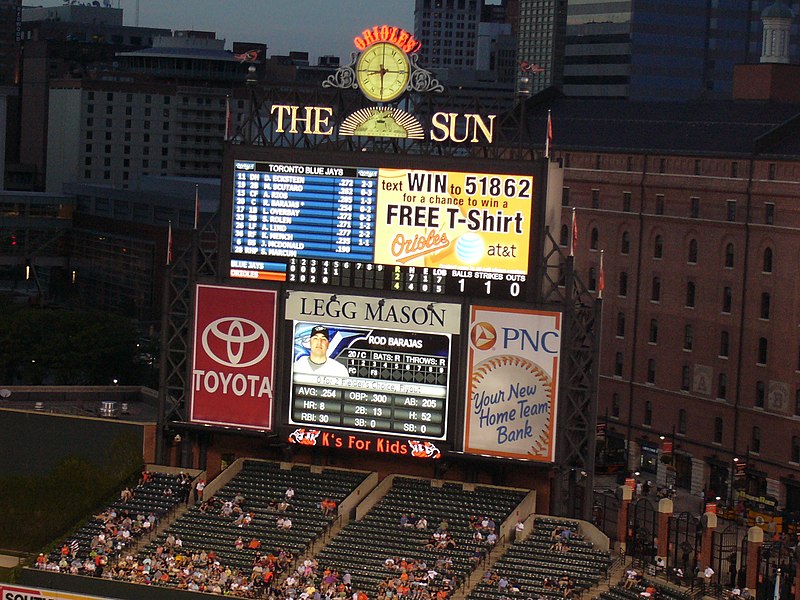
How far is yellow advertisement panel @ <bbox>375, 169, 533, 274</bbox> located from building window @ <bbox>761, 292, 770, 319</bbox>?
35.0 m

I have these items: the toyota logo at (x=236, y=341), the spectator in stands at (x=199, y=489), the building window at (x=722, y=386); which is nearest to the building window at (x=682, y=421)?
the building window at (x=722, y=386)

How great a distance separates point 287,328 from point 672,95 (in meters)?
A: 112

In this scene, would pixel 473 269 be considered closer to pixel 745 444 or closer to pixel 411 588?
pixel 411 588

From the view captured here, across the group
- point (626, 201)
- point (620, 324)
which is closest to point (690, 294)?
point (620, 324)

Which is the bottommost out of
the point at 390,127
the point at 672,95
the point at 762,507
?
the point at 762,507

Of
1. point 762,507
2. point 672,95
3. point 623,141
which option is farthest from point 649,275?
point 672,95

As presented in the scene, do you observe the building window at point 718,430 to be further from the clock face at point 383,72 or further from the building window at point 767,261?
the clock face at point 383,72

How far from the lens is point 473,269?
198 feet

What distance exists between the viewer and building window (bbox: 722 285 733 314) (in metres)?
94.5

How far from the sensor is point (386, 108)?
6266 cm

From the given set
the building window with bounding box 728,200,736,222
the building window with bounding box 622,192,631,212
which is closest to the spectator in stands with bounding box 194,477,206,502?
the building window with bounding box 728,200,736,222

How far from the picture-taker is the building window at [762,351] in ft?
301

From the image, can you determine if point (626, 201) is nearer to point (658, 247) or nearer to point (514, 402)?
point (658, 247)

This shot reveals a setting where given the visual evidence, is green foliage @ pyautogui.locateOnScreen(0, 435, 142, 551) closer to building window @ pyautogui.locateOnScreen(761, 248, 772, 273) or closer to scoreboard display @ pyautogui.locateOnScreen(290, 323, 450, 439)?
scoreboard display @ pyautogui.locateOnScreen(290, 323, 450, 439)
